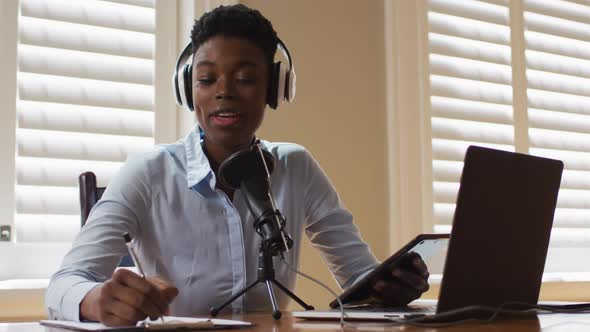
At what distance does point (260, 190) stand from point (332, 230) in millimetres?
596

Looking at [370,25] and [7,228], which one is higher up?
[370,25]

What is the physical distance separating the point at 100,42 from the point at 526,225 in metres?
1.52

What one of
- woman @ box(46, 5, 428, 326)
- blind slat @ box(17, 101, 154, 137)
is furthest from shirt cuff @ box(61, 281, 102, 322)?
blind slat @ box(17, 101, 154, 137)

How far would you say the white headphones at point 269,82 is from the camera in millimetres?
1627

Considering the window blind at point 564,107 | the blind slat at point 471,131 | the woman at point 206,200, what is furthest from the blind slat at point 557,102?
the woman at point 206,200

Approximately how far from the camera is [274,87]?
66.4 inches

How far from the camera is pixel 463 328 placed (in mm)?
952

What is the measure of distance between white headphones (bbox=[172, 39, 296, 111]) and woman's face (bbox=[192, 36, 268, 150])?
0.02 m

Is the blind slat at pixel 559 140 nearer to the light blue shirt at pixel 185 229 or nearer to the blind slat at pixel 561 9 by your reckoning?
the blind slat at pixel 561 9

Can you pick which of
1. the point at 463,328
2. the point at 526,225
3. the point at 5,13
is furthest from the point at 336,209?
the point at 5,13

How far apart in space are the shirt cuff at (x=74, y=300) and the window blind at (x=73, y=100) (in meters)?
0.96

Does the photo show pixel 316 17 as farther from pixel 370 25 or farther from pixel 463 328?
pixel 463 328

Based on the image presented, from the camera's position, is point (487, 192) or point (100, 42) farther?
point (100, 42)

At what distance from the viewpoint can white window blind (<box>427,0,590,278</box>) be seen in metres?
2.93
